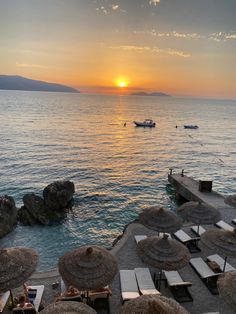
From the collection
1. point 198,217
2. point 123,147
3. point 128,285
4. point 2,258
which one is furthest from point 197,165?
point 2,258

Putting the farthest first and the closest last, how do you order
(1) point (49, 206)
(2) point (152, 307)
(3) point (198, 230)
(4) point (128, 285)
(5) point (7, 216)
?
(1) point (49, 206), (5) point (7, 216), (3) point (198, 230), (4) point (128, 285), (2) point (152, 307)

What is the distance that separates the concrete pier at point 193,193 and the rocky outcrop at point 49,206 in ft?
38.3

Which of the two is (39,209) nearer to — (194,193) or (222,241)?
(194,193)

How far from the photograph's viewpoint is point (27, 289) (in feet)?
39.5

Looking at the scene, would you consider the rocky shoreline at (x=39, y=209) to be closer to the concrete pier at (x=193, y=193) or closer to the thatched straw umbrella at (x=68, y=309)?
the concrete pier at (x=193, y=193)

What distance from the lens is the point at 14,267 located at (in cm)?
1012

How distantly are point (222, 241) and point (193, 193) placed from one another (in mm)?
14257

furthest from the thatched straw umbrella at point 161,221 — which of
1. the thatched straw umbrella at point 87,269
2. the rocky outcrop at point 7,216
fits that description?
the rocky outcrop at point 7,216

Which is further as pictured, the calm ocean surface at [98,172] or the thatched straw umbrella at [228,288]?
the calm ocean surface at [98,172]

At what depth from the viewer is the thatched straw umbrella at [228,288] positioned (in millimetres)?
9289

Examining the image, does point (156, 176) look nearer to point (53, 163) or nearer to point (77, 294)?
point (53, 163)

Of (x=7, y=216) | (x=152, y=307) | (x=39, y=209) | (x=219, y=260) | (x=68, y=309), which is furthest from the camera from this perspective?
(x=39, y=209)

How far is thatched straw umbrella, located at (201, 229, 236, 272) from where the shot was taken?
12.0 m

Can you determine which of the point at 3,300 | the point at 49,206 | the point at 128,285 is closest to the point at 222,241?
the point at 128,285
